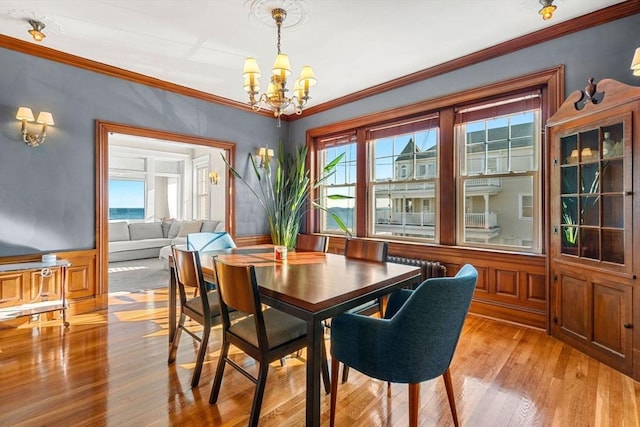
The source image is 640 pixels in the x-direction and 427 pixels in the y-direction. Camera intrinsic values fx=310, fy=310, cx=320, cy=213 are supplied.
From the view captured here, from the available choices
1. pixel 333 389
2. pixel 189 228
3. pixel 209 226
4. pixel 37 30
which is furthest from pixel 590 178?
→ pixel 189 228

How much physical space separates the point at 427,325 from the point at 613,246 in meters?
2.00

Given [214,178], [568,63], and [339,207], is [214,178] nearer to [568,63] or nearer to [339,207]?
[339,207]

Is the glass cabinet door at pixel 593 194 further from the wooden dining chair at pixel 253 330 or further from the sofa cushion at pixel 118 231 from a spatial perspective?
the sofa cushion at pixel 118 231

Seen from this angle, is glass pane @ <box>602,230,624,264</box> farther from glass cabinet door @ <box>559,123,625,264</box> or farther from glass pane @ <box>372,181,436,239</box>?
glass pane @ <box>372,181,436,239</box>

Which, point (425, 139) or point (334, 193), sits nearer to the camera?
point (425, 139)

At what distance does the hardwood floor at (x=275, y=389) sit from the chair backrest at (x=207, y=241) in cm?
87

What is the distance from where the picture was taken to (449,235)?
3566 millimetres

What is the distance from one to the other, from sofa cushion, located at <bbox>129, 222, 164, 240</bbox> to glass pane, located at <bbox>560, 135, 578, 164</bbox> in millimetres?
7666

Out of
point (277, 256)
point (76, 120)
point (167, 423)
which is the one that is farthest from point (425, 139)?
point (76, 120)

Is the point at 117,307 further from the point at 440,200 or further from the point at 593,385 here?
the point at 593,385

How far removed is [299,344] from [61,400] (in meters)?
1.52

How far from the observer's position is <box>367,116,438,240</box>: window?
3828mm

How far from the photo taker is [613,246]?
2.35m

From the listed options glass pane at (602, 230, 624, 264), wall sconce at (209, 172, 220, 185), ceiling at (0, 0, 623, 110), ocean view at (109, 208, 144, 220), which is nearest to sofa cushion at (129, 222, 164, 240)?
ocean view at (109, 208, 144, 220)
